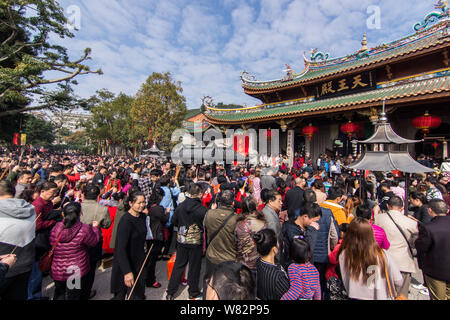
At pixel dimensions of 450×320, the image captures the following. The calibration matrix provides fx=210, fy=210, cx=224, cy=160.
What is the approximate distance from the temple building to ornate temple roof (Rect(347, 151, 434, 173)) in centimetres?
78

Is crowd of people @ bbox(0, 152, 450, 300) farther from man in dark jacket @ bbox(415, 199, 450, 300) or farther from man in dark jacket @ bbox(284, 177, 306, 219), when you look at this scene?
man in dark jacket @ bbox(284, 177, 306, 219)

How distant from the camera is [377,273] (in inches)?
75.1

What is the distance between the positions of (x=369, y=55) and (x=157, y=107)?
1876 cm

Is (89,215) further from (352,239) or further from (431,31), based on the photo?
(431,31)

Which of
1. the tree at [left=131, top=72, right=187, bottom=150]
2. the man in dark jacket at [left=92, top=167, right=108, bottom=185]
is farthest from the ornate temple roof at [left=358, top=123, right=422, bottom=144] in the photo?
the tree at [left=131, top=72, right=187, bottom=150]

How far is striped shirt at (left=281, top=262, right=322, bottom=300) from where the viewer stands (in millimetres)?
1794

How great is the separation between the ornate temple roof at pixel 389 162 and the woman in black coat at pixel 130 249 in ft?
14.1

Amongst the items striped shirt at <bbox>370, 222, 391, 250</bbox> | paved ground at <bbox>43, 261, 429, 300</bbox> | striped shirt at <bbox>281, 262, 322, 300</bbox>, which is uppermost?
striped shirt at <bbox>370, 222, 391, 250</bbox>

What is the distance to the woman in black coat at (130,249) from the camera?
2.50m

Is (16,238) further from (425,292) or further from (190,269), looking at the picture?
(425,292)

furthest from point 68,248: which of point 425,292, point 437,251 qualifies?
point 425,292

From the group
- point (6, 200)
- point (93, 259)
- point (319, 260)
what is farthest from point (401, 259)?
point (6, 200)

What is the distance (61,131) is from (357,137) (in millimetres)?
75521

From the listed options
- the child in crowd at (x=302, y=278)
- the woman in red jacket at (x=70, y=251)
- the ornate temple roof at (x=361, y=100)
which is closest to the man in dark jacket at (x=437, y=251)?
the child in crowd at (x=302, y=278)
